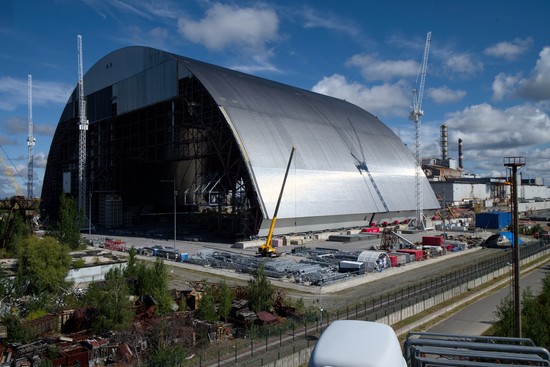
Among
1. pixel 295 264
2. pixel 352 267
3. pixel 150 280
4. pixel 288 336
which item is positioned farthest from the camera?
pixel 295 264

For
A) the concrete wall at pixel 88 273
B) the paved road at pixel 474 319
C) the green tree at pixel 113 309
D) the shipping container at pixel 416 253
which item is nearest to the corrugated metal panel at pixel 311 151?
the shipping container at pixel 416 253

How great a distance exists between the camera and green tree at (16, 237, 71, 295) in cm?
2705

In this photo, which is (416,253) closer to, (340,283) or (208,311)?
(340,283)

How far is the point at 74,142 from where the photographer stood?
8112cm

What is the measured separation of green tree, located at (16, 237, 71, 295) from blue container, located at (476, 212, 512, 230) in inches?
2958

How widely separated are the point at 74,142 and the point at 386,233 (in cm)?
6152

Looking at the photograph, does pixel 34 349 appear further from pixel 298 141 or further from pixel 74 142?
pixel 74 142

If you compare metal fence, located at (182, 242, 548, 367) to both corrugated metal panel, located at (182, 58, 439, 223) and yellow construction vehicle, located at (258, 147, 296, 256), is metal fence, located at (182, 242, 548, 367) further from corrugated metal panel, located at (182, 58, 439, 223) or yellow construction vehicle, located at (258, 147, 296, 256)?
corrugated metal panel, located at (182, 58, 439, 223)

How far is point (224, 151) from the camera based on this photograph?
193 ft

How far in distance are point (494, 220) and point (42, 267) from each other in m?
76.8

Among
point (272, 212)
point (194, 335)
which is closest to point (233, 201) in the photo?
point (272, 212)

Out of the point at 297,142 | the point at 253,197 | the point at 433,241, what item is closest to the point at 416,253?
the point at 433,241

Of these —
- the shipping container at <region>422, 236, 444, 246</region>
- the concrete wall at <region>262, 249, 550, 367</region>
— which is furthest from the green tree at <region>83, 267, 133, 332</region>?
the shipping container at <region>422, 236, 444, 246</region>

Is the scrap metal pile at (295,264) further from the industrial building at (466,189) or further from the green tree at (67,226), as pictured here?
the industrial building at (466,189)
